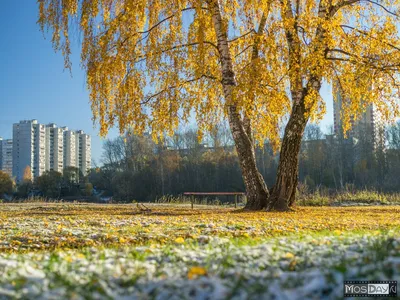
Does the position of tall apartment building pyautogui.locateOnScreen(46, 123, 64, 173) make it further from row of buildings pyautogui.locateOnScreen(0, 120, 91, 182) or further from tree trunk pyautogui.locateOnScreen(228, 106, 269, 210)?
tree trunk pyautogui.locateOnScreen(228, 106, 269, 210)

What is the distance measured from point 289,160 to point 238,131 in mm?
1468

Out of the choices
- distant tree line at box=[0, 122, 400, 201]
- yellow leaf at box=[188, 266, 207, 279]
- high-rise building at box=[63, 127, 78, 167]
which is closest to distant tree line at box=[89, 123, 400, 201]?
distant tree line at box=[0, 122, 400, 201]

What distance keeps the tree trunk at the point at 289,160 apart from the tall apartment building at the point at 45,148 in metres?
77.8

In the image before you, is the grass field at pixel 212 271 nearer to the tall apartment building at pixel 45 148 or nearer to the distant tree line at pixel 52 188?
the distant tree line at pixel 52 188

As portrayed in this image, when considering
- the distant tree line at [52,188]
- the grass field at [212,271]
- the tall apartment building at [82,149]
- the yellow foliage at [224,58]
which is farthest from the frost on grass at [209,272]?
the tall apartment building at [82,149]

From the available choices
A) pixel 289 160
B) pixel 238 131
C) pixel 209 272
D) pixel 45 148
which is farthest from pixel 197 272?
pixel 45 148

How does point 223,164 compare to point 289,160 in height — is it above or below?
above

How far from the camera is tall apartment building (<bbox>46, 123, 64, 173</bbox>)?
300 ft

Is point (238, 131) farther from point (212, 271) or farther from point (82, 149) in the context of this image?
point (82, 149)

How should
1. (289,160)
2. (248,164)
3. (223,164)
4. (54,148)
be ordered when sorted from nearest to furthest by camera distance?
(289,160) → (248,164) → (223,164) → (54,148)

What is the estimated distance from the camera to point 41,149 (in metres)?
89.4

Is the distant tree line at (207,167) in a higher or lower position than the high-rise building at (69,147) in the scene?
lower

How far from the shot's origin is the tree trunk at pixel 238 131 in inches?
422

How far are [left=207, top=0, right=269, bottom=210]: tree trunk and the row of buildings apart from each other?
254ft
